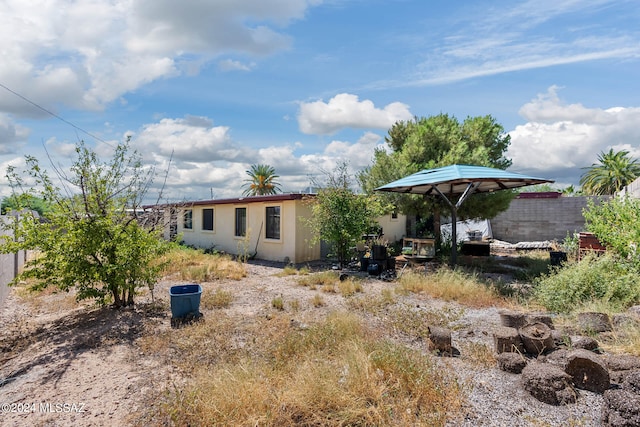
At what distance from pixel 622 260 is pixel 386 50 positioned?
18.8 ft

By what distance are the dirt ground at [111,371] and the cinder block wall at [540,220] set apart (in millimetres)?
12406

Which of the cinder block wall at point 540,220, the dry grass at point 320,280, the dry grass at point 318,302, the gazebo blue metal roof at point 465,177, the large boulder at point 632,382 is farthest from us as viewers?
the cinder block wall at point 540,220

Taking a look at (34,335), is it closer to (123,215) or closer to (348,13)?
(123,215)

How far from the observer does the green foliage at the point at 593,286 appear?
5.04 metres

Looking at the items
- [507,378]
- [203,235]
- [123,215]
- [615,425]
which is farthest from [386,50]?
[203,235]

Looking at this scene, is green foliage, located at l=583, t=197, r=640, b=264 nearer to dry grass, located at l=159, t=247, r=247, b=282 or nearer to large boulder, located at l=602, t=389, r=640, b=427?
large boulder, located at l=602, t=389, r=640, b=427

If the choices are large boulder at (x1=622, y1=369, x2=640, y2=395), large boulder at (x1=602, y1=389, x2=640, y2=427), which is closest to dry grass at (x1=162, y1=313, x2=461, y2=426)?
large boulder at (x1=602, y1=389, x2=640, y2=427)

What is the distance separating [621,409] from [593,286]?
3.45 m

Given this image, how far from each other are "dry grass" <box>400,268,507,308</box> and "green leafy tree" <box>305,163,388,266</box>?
2454 mm

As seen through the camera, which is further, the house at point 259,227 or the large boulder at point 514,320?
the house at point 259,227

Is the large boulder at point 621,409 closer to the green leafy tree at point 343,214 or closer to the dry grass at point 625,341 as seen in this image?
the dry grass at point 625,341

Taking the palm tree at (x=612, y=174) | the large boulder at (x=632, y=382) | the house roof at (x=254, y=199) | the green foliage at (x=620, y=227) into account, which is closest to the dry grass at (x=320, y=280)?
the house roof at (x=254, y=199)

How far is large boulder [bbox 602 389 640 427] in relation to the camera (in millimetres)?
2463

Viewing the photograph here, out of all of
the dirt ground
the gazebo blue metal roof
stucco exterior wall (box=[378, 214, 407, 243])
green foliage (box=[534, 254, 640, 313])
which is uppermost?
the gazebo blue metal roof
